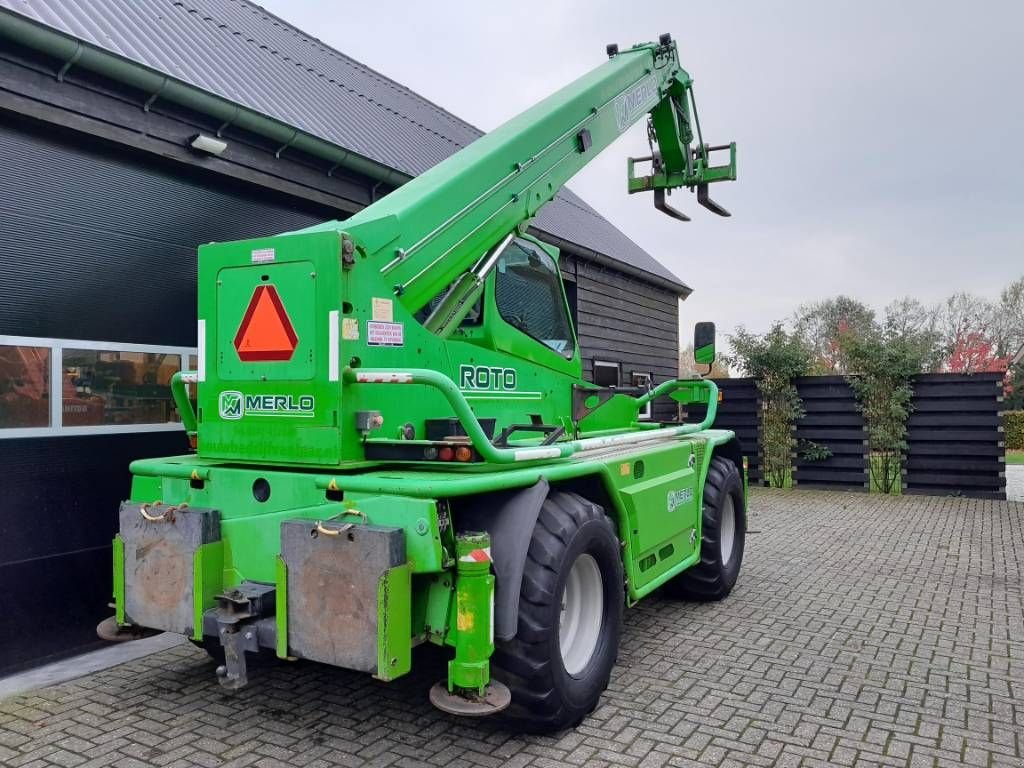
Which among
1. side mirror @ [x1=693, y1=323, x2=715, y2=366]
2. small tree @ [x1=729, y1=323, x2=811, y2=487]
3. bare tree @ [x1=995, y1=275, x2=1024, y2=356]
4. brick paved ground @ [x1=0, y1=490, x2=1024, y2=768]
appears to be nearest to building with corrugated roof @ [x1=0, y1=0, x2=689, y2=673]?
side mirror @ [x1=693, y1=323, x2=715, y2=366]

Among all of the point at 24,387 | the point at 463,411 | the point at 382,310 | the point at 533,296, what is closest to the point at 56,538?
the point at 24,387

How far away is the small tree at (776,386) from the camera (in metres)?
13.9

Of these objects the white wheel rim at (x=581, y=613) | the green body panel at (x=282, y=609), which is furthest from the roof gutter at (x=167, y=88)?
the white wheel rim at (x=581, y=613)

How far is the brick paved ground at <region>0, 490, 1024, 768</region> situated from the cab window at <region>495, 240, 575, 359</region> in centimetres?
221

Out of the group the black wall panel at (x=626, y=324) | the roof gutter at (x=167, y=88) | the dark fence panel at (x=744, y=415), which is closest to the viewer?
the roof gutter at (x=167, y=88)

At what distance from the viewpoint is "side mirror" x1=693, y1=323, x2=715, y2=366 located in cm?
622

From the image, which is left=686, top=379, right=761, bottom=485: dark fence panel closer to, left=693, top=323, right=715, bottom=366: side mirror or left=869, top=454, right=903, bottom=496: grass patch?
left=869, top=454, right=903, bottom=496: grass patch

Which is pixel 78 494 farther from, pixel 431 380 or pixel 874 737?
pixel 874 737

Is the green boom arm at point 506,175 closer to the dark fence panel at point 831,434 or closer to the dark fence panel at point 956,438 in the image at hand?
the dark fence panel at point 831,434

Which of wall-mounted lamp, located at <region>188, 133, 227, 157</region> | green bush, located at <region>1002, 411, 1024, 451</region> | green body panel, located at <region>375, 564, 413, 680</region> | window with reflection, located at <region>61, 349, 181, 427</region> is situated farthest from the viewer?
green bush, located at <region>1002, 411, 1024, 451</region>

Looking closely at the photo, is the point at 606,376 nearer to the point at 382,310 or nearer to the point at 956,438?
the point at 382,310

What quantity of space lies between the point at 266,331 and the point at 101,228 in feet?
7.44

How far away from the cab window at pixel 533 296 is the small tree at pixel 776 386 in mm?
9101

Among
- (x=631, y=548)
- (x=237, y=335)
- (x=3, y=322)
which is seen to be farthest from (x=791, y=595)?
(x=3, y=322)
